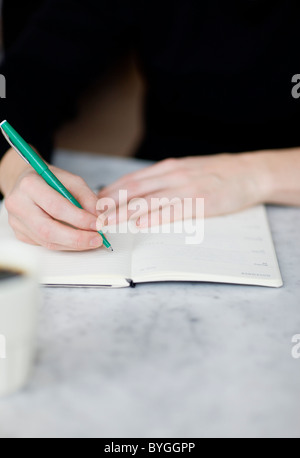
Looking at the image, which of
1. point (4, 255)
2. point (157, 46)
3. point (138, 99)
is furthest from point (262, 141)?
point (138, 99)

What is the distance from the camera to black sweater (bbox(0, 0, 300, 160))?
3.57 feet

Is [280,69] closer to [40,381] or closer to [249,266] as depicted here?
[249,266]

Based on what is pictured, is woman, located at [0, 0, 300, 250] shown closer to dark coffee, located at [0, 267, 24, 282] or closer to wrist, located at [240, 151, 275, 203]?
wrist, located at [240, 151, 275, 203]

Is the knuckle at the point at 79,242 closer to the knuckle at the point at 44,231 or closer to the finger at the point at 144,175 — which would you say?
the knuckle at the point at 44,231

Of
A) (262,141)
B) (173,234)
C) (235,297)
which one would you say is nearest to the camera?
(235,297)

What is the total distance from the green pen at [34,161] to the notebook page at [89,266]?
0.07ft

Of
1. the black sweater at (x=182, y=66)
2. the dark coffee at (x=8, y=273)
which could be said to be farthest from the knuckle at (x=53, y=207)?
the black sweater at (x=182, y=66)

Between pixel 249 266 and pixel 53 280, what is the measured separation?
264mm

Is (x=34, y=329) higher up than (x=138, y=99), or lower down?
lower down

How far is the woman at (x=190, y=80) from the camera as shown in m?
0.91

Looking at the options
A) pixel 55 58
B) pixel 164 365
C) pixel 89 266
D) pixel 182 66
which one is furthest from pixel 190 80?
pixel 164 365

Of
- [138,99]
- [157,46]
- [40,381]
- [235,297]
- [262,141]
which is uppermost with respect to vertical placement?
[138,99]

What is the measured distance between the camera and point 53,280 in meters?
0.65

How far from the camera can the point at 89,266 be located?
68cm
